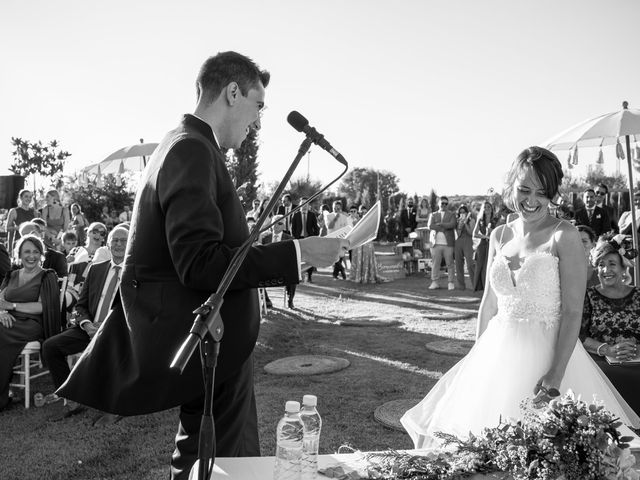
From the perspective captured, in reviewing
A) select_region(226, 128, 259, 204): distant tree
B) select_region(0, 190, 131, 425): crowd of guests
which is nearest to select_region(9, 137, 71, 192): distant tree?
select_region(226, 128, 259, 204): distant tree

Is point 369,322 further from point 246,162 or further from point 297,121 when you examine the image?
point 246,162

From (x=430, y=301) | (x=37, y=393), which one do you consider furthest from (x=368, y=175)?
(x=37, y=393)

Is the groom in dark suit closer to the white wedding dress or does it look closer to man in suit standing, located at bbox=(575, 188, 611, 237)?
the white wedding dress

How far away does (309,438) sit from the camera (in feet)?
7.50

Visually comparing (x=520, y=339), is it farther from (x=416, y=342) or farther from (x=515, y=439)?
(x=416, y=342)

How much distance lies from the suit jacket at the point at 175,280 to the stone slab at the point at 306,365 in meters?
4.86

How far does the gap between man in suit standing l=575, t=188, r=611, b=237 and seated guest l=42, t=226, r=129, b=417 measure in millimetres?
10266

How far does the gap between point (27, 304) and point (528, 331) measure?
545 centimetres

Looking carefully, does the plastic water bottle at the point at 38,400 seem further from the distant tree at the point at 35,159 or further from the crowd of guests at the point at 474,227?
the distant tree at the point at 35,159

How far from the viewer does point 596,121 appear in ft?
27.3

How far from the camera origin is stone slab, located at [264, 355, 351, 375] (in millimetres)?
7266

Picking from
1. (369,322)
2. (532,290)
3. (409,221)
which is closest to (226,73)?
(532,290)

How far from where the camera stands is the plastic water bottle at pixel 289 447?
2.11 meters

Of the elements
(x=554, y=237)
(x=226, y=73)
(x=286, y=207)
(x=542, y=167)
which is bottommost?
(x=554, y=237)
